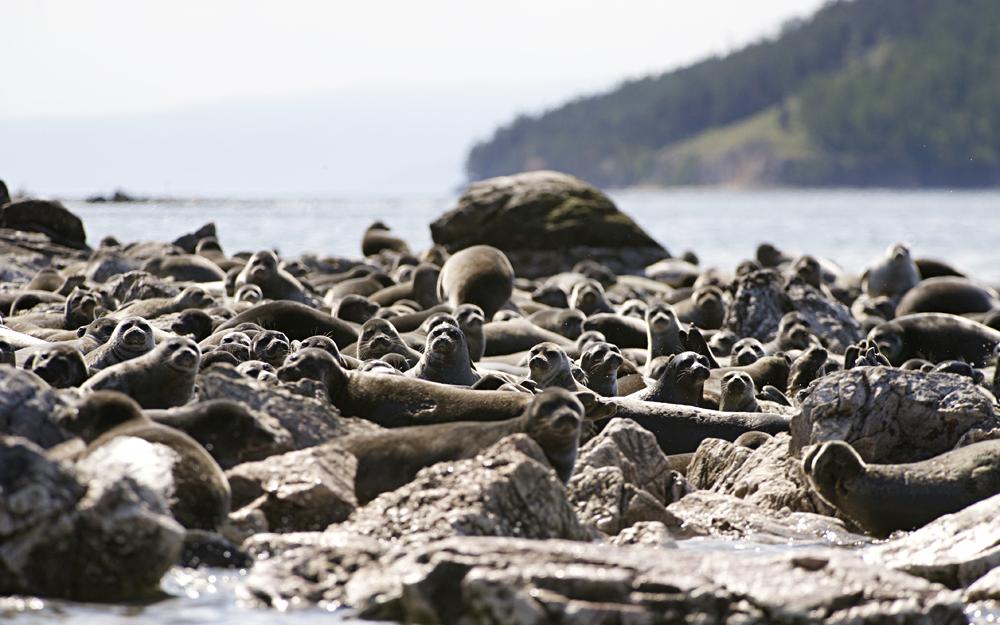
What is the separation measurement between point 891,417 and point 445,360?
345 cm

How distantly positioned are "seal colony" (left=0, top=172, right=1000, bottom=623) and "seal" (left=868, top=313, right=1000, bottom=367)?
0.04 meters

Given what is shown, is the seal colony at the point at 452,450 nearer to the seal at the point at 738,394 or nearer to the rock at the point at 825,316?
the seal at the point at 738,394

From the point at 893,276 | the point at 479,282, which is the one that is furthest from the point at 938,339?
the point at 893,276

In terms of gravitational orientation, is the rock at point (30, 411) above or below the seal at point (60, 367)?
above

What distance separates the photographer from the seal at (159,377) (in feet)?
27.6

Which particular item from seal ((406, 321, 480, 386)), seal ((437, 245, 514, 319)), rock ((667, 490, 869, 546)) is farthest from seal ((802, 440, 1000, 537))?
seal ((437, 245, 514, 319))

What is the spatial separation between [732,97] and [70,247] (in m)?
172

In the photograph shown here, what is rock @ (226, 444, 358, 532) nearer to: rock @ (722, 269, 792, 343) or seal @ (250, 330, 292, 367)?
seal @ (250, 330, 292, 367)

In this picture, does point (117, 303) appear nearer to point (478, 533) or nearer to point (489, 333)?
point (489, 333)

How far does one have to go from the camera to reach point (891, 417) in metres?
9.31

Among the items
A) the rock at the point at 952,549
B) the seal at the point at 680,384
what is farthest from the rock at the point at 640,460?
the seal at the point at 680,384

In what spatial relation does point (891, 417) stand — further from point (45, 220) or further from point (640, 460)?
point (45, 220)

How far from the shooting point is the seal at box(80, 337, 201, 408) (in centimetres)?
842

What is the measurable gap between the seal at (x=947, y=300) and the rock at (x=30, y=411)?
14.5 metres
